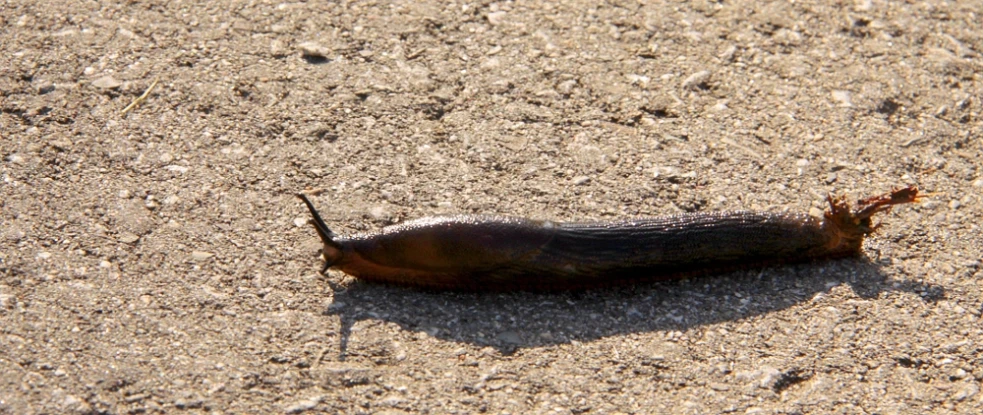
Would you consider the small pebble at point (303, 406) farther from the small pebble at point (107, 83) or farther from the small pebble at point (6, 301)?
the small pebble at point (107, 83)

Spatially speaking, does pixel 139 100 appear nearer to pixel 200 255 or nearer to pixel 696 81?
pixel 200 255

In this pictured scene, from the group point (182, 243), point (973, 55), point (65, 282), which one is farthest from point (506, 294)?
point (973, 55)

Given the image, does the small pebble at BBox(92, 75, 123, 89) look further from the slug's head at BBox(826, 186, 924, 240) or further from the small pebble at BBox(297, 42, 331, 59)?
the slug's head at BBox(826, 186, 924, 240)

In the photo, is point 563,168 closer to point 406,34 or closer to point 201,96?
point 406,34

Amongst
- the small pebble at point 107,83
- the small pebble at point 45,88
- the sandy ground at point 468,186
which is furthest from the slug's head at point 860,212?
the small pebble at point 45,88

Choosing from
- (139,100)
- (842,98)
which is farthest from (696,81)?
(139,100)
